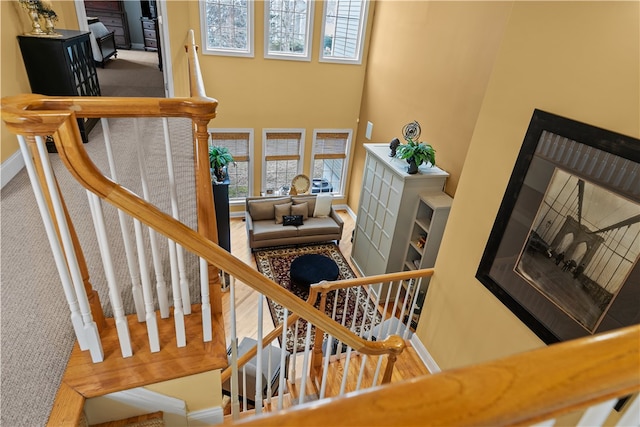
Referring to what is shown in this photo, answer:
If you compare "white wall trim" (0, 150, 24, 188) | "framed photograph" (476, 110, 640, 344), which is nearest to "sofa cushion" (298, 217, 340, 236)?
"framed photograph" (476, 110, 640, 344)

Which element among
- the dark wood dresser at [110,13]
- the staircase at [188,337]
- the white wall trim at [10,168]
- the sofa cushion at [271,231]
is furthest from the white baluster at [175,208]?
the dark wood dresser at [110,13]

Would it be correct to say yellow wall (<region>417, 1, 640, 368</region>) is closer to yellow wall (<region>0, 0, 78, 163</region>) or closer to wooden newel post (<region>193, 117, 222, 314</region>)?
wooden newel post (<region>193, 117, 222, 314</region>)

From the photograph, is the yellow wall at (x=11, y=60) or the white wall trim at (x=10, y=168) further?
the yellow wall at (x=11, y=60)

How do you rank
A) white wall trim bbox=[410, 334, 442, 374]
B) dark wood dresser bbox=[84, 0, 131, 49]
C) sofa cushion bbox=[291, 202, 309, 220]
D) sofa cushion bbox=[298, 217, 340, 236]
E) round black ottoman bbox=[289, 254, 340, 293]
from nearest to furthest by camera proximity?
white wall trim bbox=[410, 334, 442, 374]
round black ottoman bbox=[289, 254, 340, 293]
sofa cushion bbox=[298, 217, 340, 236]
sofa cushion bbox=[291, 202, 309, 220]
dark wood dresser bbox=[84, 0, 131, 49]

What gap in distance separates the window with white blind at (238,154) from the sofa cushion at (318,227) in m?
1.75

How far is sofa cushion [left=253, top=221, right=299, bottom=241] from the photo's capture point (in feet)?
22.7

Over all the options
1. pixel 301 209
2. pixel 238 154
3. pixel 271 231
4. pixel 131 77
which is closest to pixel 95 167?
pixel 131 77

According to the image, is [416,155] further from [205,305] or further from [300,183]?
[205,305]

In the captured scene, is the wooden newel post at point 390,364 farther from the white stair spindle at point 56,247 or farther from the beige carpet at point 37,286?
the white stair spindle at point 56,247

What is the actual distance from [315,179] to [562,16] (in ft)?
21.6

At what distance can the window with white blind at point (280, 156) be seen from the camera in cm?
787

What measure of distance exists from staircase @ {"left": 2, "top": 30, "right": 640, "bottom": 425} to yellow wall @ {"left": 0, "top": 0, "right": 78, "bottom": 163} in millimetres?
1429

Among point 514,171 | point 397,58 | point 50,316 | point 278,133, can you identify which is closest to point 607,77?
point 514,171

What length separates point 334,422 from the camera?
403 millimetres
